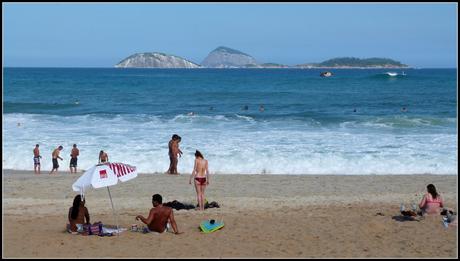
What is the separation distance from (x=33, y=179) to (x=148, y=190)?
4.01 metres

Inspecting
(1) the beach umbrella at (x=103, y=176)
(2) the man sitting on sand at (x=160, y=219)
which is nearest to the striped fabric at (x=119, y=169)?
(1) the beach umbrella at (x=103, y=176)

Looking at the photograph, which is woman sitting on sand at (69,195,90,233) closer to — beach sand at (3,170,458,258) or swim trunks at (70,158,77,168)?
beach sand at (3,170,458,258)

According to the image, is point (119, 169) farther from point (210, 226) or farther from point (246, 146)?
point (246, 146)

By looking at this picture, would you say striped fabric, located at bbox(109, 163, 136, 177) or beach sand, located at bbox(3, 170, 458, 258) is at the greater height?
striped fabric, located at bbox(109, 163, 136, 177)

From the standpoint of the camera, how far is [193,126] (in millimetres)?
32594

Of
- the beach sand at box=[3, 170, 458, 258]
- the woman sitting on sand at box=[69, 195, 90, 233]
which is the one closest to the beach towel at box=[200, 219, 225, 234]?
the beach sand at box=[3, 170, 458, 258]

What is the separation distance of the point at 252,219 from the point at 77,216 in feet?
11.1

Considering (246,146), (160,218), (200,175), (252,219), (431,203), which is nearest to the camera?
(160,218)

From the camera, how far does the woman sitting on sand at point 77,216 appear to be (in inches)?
459

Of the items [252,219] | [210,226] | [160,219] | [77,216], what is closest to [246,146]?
[252,219]

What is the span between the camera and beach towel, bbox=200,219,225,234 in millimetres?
11672

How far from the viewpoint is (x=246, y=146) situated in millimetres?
24812

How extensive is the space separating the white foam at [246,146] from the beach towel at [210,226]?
913cm

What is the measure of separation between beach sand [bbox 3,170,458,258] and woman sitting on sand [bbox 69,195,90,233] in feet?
0.72
